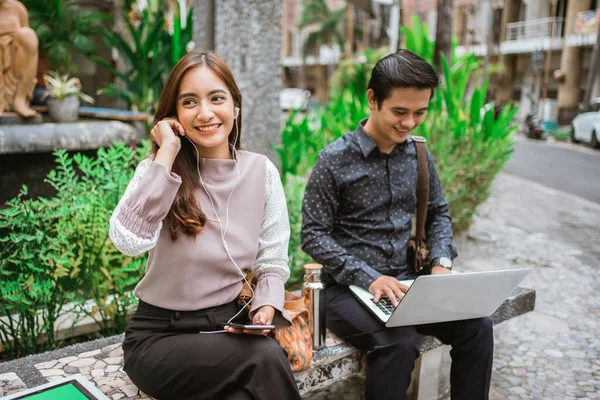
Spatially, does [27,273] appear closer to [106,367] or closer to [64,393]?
[106,367]

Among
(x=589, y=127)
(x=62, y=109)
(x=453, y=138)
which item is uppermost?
(x=62, y=109)

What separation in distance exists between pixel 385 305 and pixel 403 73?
2.95 ft

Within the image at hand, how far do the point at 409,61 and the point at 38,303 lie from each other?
1.84m

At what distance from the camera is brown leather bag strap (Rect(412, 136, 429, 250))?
95.7 inches

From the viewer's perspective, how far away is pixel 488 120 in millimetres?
4891

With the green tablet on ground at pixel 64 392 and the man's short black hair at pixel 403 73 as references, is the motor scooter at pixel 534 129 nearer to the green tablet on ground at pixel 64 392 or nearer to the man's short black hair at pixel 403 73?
the man's short black hair at pixel 403 73

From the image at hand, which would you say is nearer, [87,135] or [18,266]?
[18,266]

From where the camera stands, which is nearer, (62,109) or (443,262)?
(443,262)

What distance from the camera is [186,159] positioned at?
182cm

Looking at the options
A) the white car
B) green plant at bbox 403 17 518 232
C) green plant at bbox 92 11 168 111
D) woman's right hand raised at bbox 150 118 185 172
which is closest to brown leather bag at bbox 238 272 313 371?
woman's right hand raised at bbox 150 118 185 172

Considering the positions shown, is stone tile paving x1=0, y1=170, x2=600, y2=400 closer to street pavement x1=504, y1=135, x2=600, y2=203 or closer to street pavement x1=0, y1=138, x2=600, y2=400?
street pavement x1=0, y1=138, x2=600, y2=400

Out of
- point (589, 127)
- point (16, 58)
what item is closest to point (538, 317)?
point (16, 58)

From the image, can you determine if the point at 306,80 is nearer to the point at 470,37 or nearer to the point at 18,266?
the point at 470,37

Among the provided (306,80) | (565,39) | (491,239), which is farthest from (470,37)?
(491,239)
